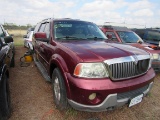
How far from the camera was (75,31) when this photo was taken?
3.71 m

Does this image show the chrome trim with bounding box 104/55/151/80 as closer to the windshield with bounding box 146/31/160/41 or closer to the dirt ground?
the dirt ground

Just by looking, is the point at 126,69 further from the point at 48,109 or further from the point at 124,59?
the point at 48,109

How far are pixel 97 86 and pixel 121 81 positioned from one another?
0.44 m

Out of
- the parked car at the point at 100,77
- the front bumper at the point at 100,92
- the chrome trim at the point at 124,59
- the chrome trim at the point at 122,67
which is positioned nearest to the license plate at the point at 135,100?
the parked car at the point at 100,77

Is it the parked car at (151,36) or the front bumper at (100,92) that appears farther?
the parked car at (151,36)

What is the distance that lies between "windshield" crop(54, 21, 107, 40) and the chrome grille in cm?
142

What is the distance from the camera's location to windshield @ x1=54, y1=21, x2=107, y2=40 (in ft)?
11.6

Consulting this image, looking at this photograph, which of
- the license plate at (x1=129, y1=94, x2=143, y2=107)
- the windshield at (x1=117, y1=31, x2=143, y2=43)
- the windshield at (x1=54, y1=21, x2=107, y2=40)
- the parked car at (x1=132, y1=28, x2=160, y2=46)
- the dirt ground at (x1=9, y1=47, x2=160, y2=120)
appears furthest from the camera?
the parked car at (x1=132, y1=28, x2=160, y2=46)

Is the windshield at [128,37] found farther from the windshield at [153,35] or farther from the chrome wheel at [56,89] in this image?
the chrome wheel at [56,89]

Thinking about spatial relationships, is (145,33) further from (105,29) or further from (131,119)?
(131,119)

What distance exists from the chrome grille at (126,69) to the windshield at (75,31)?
4.66ft

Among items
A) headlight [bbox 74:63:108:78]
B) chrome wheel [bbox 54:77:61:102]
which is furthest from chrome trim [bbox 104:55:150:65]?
chrome wheel [bbox 54:77:61:102]

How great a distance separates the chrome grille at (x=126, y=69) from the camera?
232cm

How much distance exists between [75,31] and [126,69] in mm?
1756
